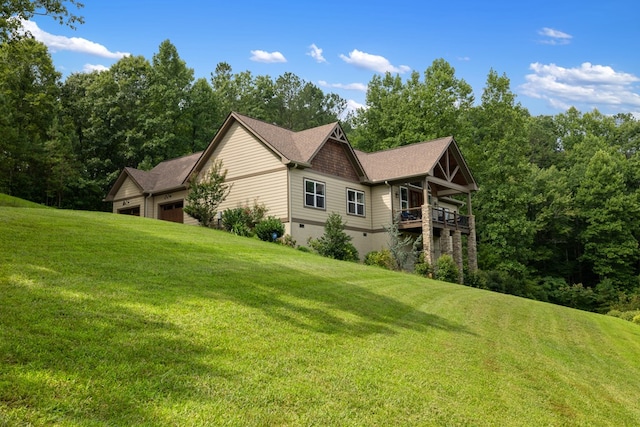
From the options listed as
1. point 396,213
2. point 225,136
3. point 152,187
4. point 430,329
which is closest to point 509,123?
point 396,213

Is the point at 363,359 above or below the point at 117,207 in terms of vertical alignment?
below

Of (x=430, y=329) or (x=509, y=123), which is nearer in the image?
(x=430, y=329)

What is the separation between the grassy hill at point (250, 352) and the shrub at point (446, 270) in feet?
45.0

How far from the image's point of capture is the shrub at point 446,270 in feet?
92.3

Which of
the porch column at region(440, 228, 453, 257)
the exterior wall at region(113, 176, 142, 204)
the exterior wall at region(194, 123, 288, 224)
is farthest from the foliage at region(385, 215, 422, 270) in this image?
the exterior wall at region(113, 176, 142, 204)

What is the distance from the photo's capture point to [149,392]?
5.35 m

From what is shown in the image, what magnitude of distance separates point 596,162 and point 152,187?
128 feet

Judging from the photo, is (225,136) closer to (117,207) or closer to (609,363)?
(117,207)

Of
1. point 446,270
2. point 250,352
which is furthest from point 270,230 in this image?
point 250,352

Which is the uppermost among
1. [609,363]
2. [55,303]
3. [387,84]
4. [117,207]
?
[387,84]

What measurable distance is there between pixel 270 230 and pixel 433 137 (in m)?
24.3

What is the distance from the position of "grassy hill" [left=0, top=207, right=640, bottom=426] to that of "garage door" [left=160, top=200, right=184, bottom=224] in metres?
18.7

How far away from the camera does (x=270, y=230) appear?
25.5 meters

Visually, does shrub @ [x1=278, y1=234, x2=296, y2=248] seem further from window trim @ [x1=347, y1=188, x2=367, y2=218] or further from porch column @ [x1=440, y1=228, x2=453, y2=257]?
porch column @ [x1=440, y1=228, x2=453, y2=257]
